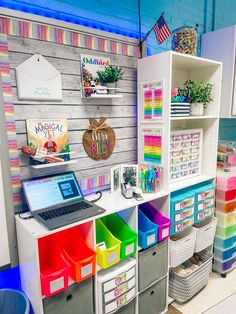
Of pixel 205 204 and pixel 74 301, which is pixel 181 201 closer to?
pixel 205 204

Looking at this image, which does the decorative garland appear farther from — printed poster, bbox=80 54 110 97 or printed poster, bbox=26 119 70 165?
printed poster, bbox=26 119 70 165

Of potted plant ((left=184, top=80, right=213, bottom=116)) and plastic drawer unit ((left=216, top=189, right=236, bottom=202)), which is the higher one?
potted plant ((left=184, top=80, right=213, bottom=116))

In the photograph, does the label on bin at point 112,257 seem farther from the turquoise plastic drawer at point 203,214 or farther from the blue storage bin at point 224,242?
the blue storage bin at point 224,242

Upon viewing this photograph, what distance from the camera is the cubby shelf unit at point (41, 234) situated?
1210 mm

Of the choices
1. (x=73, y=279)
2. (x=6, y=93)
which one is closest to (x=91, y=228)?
(x=73, y=279)

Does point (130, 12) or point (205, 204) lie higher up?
point (130, 12)

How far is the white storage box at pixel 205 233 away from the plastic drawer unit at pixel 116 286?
2.37ft

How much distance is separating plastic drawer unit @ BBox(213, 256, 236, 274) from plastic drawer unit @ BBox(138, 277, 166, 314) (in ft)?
2.35

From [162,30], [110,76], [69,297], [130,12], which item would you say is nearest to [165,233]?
[69,297]

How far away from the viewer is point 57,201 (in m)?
1.49

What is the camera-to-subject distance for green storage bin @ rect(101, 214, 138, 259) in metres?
1.51

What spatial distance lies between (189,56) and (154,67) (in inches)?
10.5

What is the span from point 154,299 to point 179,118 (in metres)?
1.37

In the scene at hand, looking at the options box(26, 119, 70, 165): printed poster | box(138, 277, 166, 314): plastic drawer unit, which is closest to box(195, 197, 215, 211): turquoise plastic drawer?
box(138, 277, 166, 314): plastic drawer unit
